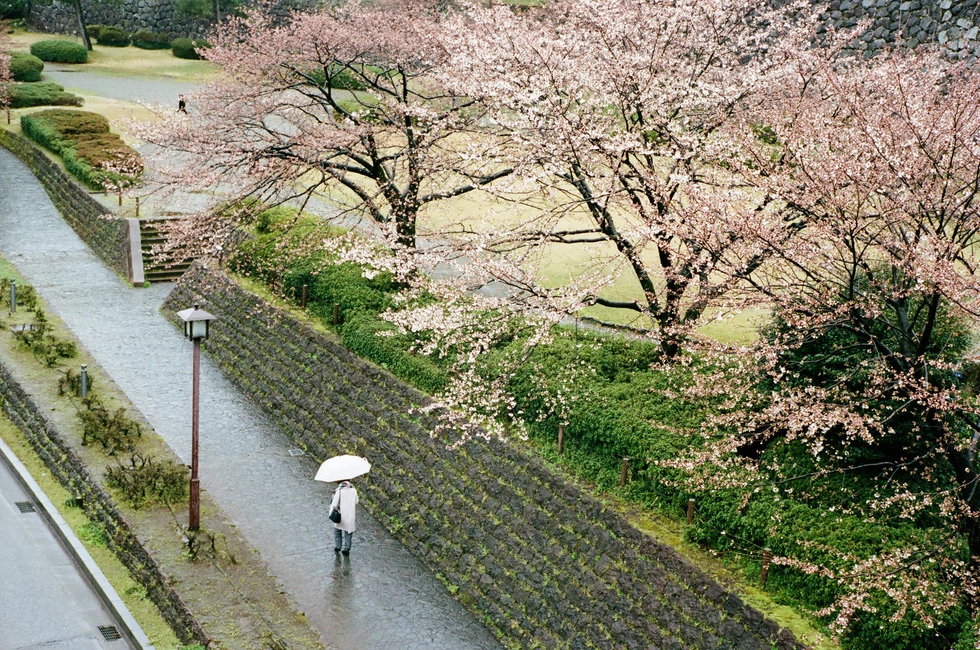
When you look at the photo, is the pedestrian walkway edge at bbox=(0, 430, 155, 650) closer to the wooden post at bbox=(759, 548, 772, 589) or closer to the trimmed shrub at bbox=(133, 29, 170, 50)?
the wooden post at bbox=(759, 548, 772, 589)

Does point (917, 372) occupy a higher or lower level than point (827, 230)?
lower

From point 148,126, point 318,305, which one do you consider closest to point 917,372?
point 318,305

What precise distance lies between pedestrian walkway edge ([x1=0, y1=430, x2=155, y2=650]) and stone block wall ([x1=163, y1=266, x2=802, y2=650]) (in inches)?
182

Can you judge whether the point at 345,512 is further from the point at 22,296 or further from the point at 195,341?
the point at 22,296

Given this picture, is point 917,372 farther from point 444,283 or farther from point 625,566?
Answer: point 444,283

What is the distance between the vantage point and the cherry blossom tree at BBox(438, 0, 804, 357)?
14500 mm

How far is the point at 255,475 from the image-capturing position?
18578 millimetres

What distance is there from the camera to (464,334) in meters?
17.6

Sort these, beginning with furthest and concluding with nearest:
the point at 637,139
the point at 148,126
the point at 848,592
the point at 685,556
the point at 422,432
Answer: the point at 148,126, the point at 422,432, the point at 637,139, the point at 685,556, the point at 848,592

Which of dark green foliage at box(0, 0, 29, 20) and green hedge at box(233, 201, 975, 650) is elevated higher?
dark green foliage at box(0, 0, 29, 20)

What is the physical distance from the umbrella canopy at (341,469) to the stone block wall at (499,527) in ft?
4.45

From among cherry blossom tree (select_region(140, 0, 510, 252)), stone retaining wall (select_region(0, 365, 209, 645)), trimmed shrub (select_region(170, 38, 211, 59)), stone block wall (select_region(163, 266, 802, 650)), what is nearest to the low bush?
cherry blossom tree (select_region(140, 0, 510, 252))

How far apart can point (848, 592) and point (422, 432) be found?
27.4ft

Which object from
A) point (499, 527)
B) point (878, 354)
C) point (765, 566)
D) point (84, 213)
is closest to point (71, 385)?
point (499, 527)
